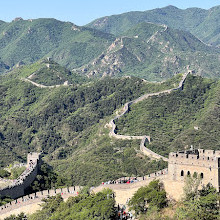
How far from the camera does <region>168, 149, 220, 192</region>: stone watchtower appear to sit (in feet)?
170

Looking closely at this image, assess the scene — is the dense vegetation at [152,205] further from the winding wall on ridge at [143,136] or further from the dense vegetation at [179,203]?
the winding wall on ridge at [143,136]

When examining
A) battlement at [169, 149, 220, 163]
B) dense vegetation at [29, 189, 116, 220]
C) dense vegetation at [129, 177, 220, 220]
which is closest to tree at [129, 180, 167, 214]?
dense vegetation at [129, 177, 220, 220]

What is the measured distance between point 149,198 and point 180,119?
77840 millimetres

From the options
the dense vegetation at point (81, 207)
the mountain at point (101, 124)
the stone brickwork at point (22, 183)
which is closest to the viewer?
the dense vegetation at point (81, 207)

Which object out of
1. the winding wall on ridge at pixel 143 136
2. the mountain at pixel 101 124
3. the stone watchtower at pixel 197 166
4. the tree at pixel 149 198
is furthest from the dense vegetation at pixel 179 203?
the winding wall on ridge at pixel 143 136

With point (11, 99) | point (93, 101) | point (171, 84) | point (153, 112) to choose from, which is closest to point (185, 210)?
point (153, 112)

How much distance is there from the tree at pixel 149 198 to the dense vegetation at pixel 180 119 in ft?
135

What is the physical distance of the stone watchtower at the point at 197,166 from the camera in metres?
51.8

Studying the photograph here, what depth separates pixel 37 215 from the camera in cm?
6006

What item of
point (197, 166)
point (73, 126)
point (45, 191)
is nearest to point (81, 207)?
point (197, 166)

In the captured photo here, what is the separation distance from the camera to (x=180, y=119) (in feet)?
428

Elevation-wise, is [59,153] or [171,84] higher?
[171,84]

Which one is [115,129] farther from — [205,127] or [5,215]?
[5,215]

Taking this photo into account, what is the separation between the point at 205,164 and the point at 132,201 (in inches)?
300
